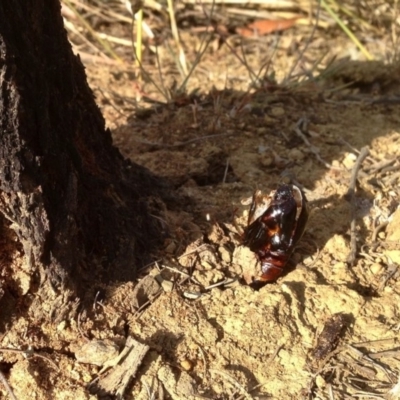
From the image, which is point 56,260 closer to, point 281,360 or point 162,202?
point 162,202

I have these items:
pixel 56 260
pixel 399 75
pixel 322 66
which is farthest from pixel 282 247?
pixel 322 66

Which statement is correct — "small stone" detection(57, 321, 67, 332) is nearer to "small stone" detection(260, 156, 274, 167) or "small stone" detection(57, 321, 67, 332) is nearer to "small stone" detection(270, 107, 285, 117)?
"small stone" detection(260, 156, 274, 167)

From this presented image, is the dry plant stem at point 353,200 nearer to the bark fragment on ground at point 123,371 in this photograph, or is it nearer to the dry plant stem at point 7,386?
the bark fragment on ground at point 123,371

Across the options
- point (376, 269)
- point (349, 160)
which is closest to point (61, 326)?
point (376, 269)

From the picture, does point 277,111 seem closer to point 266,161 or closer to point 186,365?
point 266,161

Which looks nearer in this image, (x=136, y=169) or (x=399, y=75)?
(x=136, y=169)
